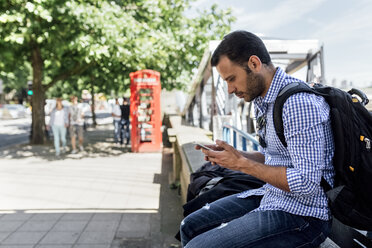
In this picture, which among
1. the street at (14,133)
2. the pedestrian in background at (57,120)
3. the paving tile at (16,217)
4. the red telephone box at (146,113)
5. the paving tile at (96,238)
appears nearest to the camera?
the paving tile at (96,238)

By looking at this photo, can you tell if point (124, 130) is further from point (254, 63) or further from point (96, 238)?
point (254, 63)

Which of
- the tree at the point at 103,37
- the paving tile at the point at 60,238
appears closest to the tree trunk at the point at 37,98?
the tree at the point at 103,37

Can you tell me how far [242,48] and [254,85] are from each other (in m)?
0.19

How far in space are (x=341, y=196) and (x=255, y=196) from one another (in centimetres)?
56

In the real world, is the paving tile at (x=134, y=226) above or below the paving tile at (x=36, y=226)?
below

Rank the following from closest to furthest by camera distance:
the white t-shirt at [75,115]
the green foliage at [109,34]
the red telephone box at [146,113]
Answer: the green foliage at [109,34] < the red telephone box at [146,113] < the white t-shirt at [75,115]

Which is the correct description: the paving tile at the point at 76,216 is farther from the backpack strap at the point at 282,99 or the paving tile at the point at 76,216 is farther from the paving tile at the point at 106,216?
the backpack strap at the point at 282,99

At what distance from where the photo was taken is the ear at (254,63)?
162cm

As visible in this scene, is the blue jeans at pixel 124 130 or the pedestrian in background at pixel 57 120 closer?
→ the pedestrian in background at pixel 57 120

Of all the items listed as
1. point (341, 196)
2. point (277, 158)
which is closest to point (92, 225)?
point (277, 158)

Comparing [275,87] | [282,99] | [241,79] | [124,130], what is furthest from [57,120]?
[282,99]

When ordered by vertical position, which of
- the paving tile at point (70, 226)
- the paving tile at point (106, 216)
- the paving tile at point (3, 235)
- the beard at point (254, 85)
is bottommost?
the paving tile at point (106, 216)

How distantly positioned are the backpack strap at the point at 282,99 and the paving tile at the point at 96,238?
2.85m

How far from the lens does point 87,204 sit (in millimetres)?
5199
